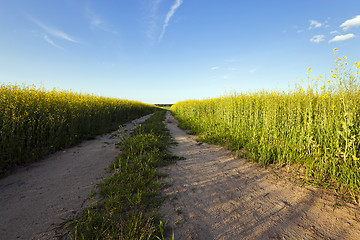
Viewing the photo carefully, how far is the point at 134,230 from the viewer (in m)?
1.86

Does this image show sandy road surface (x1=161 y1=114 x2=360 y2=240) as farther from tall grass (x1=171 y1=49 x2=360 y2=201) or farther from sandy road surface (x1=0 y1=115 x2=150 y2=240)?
sandy road surface (x1=0 y1=115 x2=150 y2=240)

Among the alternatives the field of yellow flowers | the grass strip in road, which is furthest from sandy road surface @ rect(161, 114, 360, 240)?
the field of yellow flowers

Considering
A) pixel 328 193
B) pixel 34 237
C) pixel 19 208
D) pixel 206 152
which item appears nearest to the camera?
pixel 34 237

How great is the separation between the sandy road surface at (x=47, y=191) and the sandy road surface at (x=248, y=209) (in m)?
1.64

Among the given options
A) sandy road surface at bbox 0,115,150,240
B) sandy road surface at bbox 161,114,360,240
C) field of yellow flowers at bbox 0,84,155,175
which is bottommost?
sandy road surface at bbox 161,114,360,240

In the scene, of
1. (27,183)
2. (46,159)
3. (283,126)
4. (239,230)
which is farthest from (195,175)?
(46,159)

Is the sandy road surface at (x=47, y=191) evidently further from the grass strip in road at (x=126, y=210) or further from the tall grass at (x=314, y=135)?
the tall grass at (x=314, y=135)

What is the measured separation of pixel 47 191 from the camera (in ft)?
10.1

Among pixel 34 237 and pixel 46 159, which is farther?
pixel 46 159

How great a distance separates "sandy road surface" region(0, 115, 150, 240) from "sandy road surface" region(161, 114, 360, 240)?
164cm

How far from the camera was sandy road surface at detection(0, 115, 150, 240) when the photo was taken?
7.34ft

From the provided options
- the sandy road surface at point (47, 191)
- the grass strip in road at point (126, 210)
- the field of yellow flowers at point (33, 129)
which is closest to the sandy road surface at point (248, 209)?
the grass strip in road at point (126, 210)

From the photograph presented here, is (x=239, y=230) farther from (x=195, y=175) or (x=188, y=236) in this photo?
(x=195, y=175)

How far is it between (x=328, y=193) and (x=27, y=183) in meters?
6.12
